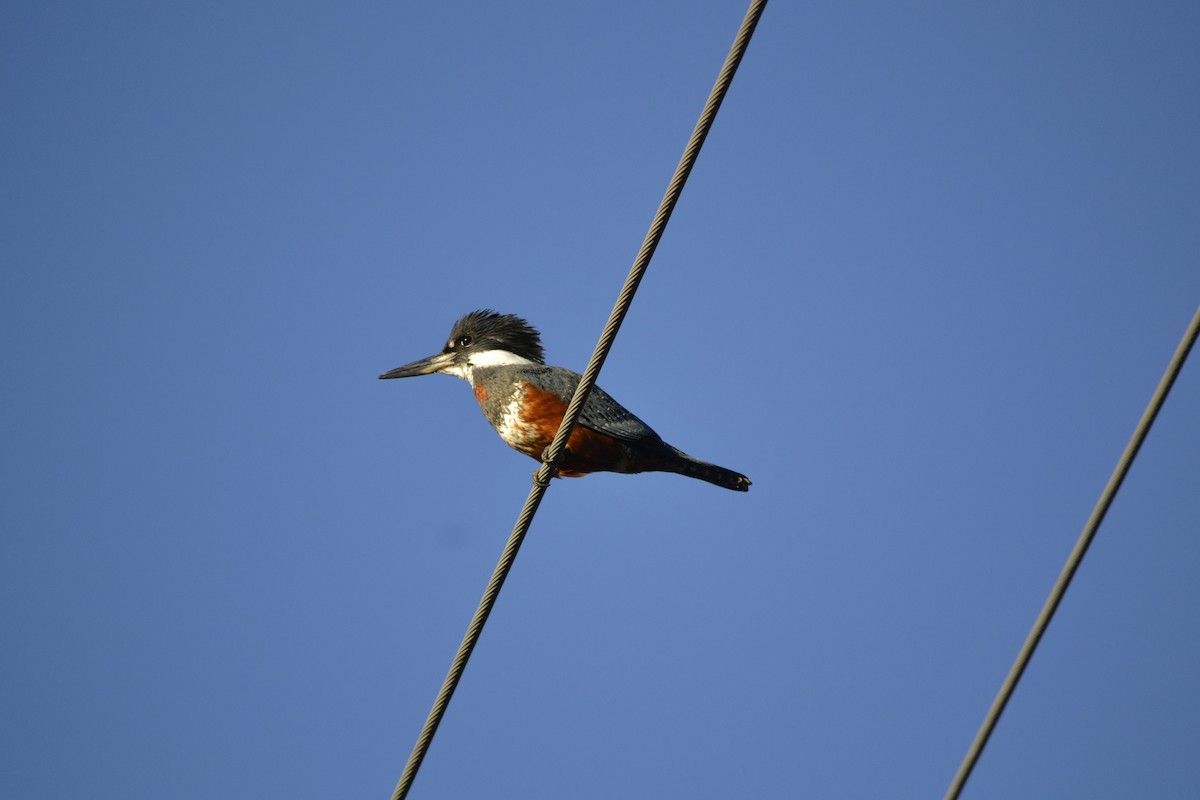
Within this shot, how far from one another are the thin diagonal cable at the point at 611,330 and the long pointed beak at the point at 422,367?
3.09 metres

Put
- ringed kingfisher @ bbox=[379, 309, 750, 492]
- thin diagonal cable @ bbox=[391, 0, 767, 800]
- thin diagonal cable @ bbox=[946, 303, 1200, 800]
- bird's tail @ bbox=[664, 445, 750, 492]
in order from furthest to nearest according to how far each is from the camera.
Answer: bird's tail @ bbox=[664, 445, 750, 492] < ringed kingfisher @ bbox=[379, 309, 750, 492] < thin diagonal cable @ bbox=[391, 0, 767, 800] < thin diagonal cable @ bbox=[946, 303, 1200, 800]

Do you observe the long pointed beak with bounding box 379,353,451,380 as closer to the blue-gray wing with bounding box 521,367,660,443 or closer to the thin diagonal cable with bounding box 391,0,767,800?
the blue-gray wing with bounding box 521,367,660,443

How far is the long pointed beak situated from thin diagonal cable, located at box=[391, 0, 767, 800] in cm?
309

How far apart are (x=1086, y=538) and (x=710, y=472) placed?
124 inches

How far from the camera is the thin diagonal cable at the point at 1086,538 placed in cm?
207

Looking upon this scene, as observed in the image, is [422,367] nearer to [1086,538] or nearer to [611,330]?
[611,330]

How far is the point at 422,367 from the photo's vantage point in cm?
627

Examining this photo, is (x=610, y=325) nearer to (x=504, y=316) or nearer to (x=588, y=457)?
(x=588, y=457)

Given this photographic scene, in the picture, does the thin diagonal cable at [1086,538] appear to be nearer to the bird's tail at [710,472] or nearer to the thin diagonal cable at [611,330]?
the thin diagonal cable at [611,330]

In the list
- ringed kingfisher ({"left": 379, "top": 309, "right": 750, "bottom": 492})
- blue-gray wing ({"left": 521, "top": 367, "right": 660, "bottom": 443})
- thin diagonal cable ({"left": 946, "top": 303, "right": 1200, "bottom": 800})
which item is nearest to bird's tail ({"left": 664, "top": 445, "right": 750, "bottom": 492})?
ringed kingfisher ({"left": 379, "top": 309, "right": 750, "bottom": 492})

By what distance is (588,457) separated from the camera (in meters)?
4.96

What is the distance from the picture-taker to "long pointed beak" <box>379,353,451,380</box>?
6168 mm

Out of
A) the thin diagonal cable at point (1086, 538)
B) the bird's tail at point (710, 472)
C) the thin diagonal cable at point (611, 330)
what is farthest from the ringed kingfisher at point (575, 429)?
the thin diagonal cable at point (1086, 538)

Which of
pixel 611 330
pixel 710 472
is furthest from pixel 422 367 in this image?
pixel 611 330
